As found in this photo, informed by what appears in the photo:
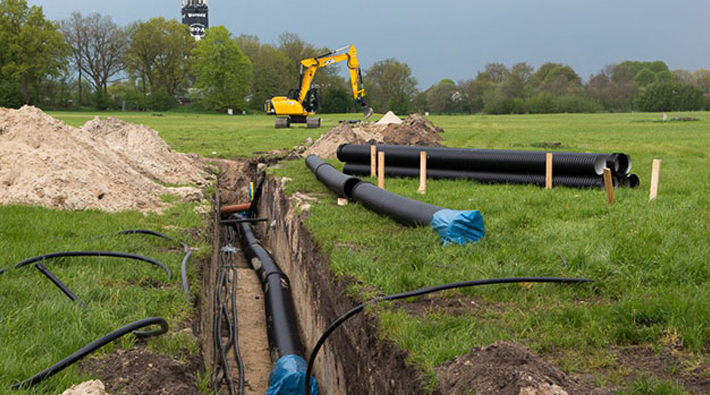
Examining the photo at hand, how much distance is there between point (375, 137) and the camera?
18750mm

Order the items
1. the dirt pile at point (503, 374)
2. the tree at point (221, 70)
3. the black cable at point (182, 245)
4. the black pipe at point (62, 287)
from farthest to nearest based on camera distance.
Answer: the tree at point (221, 70) → the black cable at point (182, 245) → the black pipe at point (62, 287) → the dirt pile at point (503, 374)

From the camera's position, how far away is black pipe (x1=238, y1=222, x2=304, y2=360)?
6926mm

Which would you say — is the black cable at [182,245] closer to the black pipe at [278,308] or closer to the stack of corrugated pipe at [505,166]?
the black pipe at [278,308]

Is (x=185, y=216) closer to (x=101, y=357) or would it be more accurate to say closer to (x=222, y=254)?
(x=222, y=254)

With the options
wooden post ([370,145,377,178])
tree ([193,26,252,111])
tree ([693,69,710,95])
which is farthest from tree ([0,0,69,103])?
tree ([693,69,710,95])

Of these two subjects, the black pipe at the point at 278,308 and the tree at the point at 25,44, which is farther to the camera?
the tree at the point at 25,44

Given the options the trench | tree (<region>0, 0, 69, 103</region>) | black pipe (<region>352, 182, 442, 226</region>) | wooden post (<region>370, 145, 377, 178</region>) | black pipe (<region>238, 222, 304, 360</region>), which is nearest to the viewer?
the trench

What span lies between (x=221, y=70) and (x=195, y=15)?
311ft

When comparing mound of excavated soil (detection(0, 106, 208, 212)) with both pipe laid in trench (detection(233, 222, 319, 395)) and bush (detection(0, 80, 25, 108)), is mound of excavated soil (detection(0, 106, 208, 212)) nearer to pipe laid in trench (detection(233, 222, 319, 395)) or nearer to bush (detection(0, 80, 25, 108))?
pipe laid in trench (detection(233, 222, 319, 395))

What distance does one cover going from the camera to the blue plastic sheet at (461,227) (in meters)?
5.94

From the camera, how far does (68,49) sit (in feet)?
210

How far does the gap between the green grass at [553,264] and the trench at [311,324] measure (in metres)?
0.20

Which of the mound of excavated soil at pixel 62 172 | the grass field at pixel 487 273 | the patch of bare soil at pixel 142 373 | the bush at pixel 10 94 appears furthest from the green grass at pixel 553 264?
the bush at pixel 10 94

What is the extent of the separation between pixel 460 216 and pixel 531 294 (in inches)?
60.0
